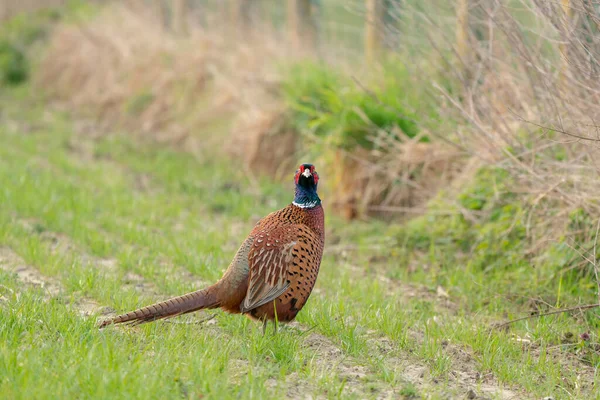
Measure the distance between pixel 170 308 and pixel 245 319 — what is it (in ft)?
2.04

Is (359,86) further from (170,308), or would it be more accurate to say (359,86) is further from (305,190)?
(170,308)

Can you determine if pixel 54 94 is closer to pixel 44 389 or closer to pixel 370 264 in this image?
pixel 370 264

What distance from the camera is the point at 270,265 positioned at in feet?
13.4

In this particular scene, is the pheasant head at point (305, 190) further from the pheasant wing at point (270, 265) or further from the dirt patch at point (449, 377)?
the dirt patch at point (449, 377)

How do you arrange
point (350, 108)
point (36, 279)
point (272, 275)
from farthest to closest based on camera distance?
point (350, 108) < point (36, 279) < point (272, 275)

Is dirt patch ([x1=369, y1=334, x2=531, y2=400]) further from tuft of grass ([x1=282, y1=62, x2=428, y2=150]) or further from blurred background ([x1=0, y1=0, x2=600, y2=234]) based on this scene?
tuft of grass ([x1=282, y1=62, x2=428, y2=150])

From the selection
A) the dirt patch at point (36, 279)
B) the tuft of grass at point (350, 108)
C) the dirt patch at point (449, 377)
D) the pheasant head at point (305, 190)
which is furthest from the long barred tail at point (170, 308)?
the tuft of grass at point (350, 108)

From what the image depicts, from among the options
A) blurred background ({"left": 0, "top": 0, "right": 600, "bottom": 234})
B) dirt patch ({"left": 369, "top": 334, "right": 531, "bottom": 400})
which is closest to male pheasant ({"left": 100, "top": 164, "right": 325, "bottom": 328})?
dirt patch ({"left": 369, "top": 334, "right": 531, "bottom": 400})

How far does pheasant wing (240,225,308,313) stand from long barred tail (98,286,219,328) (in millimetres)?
199

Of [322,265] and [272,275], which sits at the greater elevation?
[272,275]

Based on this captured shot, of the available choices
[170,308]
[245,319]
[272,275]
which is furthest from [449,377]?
[170,308]

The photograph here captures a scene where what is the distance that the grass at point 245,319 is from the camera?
352cm

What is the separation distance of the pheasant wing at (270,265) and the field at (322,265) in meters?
0.21

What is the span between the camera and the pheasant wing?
13.3 feet
